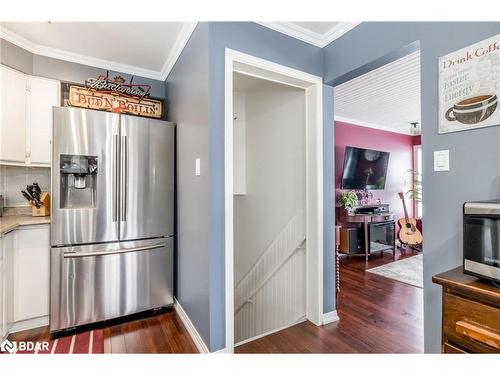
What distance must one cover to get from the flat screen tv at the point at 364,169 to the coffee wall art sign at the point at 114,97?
3.30m

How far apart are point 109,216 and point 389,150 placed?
5.39m

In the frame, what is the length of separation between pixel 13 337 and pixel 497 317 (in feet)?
9.68

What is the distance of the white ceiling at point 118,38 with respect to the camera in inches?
76.0

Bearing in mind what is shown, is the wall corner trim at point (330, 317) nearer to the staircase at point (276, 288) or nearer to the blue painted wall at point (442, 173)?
the staircase at point (276, 288)

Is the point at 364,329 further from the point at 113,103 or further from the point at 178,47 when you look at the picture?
the point at 113,103

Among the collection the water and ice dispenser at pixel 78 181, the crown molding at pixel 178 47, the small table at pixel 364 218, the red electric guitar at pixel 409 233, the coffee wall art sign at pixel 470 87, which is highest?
the crown molding at pixel 178 47

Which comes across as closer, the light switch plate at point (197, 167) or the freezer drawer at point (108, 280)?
the light switch plate at point (197, 167)

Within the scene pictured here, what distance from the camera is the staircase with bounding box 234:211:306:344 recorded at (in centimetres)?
230

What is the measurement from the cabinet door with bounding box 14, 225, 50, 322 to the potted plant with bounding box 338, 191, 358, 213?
406 centimetres

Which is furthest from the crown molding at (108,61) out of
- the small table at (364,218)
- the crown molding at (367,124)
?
the small table at (364,218)

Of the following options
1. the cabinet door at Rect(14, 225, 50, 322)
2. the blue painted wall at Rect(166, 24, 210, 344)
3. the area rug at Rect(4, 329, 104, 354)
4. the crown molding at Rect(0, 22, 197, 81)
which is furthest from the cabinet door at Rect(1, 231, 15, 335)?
the crown molding at Rect(0, 22, 197, 81)

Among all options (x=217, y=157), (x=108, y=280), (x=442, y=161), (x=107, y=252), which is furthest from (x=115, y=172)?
(x=442, y=161)

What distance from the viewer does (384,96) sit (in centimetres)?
352

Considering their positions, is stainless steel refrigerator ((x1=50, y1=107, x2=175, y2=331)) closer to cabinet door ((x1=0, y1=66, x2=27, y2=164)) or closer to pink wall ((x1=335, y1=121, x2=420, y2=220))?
cabinet door ((x1=0, y1=66, x2=27, y2=164))
